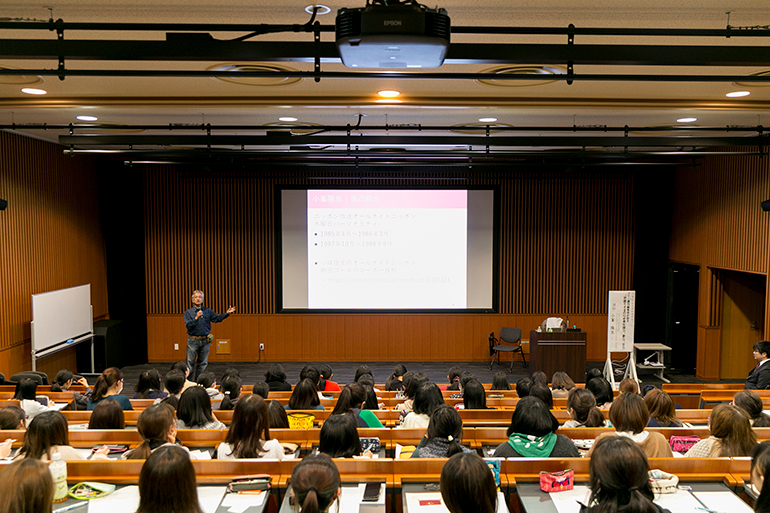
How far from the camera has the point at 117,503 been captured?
320 centimetres

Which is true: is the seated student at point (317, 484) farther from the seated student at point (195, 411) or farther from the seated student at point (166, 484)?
the seated student at point (195, 411)

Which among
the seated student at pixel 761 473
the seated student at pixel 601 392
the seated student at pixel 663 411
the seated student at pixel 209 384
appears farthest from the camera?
the seated student at pixel 209 384

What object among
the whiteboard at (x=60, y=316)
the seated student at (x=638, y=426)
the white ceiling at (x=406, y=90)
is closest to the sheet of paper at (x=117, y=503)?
the seated student at (x=638, y=426)

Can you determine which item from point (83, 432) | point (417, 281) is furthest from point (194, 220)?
point (83, 432)

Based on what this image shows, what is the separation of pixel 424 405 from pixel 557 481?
4.66 ft

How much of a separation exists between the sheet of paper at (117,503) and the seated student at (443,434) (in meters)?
Result: 1.71

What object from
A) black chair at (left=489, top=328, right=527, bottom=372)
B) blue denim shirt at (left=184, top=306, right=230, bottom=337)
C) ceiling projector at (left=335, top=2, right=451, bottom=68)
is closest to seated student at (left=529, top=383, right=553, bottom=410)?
ceiling projector at (left=335, top=2, right=451, bottom=68)

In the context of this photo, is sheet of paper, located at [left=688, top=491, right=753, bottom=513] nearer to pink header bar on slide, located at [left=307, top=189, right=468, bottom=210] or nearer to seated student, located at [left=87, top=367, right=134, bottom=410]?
seated student, located at [left=87, top=367, right=134, bottom=410]

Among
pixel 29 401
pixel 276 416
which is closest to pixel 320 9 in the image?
pixel 276 416

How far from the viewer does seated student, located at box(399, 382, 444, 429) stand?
179 inches

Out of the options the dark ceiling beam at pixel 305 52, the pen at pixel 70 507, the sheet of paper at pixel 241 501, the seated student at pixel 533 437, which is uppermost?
the dark ceiling beam at pixel 305 52

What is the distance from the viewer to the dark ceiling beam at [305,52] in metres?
3.65

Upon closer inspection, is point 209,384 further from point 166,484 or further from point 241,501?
point 166,484

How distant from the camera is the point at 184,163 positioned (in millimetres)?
8648
